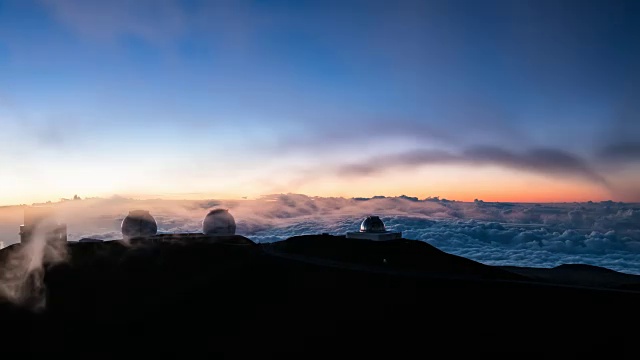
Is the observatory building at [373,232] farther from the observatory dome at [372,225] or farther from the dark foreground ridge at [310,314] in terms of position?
the dark foreground ridge at [310,314]

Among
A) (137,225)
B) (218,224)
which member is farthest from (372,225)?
(137,225)

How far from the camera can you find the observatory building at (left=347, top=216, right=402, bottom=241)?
40.7 meters

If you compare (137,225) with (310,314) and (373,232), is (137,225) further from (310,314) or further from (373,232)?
(310,314)

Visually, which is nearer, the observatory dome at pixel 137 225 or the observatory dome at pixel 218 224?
the observatory dome at pixel 137 225

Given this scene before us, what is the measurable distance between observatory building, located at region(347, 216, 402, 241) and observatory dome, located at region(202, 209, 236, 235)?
14.7 m

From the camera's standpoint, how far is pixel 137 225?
159 feet

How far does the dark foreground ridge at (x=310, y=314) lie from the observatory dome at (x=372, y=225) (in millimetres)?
11752

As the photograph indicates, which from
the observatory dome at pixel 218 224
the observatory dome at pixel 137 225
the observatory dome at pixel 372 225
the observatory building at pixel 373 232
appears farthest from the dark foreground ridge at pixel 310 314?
the observatory dome at pixel 218 224

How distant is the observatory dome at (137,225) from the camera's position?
4822 cm

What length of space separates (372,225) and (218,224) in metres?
18.0

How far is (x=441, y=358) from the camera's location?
1766 centimetres

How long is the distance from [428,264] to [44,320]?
2711 centimetres

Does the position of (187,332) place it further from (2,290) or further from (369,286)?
(2,290)

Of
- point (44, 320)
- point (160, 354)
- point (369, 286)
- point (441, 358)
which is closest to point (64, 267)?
point (44, 320)
